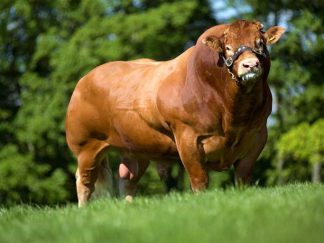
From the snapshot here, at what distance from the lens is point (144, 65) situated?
9719 millimetres

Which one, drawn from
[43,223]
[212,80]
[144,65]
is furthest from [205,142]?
[43,223]

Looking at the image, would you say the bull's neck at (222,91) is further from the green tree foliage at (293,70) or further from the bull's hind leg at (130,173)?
the green tree foliage at (293,70)

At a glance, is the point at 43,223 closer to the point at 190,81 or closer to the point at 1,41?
the point at 190,81

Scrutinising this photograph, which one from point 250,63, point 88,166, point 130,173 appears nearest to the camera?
point 250,63

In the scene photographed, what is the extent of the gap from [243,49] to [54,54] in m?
21.5

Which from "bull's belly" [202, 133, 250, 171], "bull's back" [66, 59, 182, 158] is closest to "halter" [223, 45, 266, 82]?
"bull's belly" [202, 133, 250, 171]

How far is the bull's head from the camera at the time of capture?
743 centimetres

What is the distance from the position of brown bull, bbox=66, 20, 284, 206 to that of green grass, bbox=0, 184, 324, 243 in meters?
1.46

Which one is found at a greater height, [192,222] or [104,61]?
[192,222]

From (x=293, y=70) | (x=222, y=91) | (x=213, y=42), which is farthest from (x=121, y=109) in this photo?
(x=293, y=70)

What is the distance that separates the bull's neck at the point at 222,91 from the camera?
798 cm

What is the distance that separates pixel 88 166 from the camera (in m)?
10.2

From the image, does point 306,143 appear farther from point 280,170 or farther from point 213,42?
point 213,42

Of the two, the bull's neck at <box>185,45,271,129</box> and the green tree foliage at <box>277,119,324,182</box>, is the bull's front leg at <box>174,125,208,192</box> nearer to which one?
the bull's neck at <box>185,45,271,129</box>
